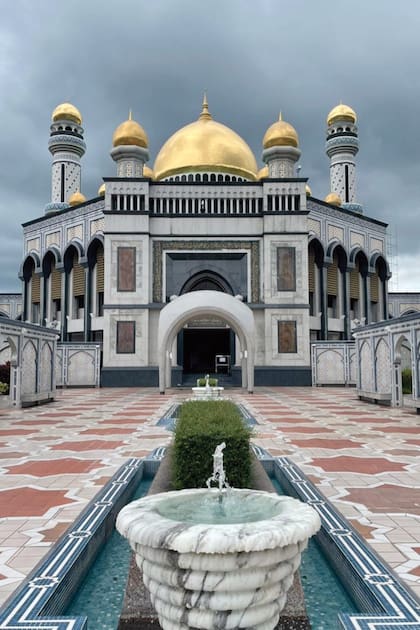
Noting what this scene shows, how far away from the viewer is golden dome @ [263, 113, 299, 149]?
26.7m

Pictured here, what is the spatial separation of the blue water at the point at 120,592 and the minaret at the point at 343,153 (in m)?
34.4

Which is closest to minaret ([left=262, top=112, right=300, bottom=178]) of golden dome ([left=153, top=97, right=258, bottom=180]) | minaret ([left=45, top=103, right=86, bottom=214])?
golden dome ([left=153, top=97, right=258, bottom=180])

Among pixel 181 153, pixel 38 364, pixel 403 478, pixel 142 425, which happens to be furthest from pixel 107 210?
pixel 403 478

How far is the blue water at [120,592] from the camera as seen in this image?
2.92 meters

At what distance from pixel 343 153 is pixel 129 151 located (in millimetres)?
16359

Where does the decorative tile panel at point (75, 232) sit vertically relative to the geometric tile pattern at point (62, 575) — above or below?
above

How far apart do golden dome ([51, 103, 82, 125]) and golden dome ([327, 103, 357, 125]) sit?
1748 cm

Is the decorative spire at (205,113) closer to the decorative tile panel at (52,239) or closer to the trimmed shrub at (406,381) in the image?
the decorative tile panel at (52,239)

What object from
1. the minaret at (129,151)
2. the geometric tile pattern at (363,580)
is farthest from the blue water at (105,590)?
the minaret at (129,151)

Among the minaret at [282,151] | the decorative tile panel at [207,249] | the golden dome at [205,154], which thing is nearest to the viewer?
the decorative tile panel at [207,249]

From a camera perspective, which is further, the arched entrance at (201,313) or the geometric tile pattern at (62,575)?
the arched entrance at (201,313)

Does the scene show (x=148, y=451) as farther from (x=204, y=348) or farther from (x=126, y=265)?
(x=204, y=348)

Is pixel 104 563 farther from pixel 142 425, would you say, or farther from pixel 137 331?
pixel 137 331

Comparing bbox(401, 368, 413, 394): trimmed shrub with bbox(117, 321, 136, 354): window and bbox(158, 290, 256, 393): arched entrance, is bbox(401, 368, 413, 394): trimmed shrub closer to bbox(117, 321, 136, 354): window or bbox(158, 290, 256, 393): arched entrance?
bbox(158, 290, 256, 393): arched entrance
